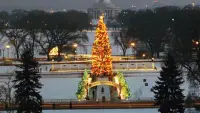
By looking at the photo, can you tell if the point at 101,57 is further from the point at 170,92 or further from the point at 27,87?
the point at 27,87

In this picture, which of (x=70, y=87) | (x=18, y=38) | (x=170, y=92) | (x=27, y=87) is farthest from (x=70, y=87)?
(x=18, y=38)

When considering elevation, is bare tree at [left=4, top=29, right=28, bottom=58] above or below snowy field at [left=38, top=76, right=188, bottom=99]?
above

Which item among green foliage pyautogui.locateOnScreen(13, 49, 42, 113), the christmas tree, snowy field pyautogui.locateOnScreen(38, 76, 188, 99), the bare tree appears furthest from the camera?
the bare tree

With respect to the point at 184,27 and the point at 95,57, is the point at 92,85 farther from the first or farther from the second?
the point at 184,27

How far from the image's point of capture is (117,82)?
36.8 metres

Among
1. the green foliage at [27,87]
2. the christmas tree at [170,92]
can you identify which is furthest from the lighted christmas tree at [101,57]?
the green foliage at [27,87]

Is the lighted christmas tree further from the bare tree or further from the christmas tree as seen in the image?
the bare tree

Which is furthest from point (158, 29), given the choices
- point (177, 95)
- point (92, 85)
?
point (177, 95)

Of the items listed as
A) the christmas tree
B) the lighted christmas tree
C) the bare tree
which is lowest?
the christmas tree

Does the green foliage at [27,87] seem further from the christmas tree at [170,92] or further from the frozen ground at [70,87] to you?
the frozen ground at [70,87]

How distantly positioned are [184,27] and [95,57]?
22.9m

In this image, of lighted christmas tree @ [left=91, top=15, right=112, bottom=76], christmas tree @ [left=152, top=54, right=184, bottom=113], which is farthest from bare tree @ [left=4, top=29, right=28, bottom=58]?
christmas tree @ [left=152, top=54, right=184, bottom=113]

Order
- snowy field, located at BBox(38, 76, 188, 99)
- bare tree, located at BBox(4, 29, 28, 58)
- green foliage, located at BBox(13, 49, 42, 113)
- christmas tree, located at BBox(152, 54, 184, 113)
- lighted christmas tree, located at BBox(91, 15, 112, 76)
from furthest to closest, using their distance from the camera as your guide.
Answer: bare tree, located at BBox(4, 29, 28, 58) → lighted christmas tree, located at BBox(91, 15, 112, 76) → snowy field, located at BBox(38, 76, 188, 99) → christmas tree, located at BBox(152, 54, 184, 113) → green foliage, located at BBox(13, 49, 42, 113)

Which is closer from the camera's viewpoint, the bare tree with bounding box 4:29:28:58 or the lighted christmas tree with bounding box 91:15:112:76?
the lighted christmas tree with bounding box 91:15:112:76
